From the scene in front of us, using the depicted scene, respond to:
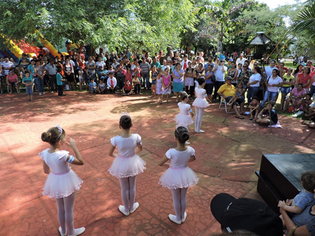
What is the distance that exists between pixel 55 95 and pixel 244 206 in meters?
12.4

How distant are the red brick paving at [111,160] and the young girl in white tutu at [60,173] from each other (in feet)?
1.68

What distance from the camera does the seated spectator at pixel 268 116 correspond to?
7594mm

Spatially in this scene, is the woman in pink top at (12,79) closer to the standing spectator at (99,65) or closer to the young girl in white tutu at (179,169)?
the standing spectator at (99,65)

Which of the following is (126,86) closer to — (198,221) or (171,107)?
(171,107)

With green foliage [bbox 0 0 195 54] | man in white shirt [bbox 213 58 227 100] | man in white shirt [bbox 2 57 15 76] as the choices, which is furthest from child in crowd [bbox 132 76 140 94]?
man in white shirt [bbox 2 57 15 76]

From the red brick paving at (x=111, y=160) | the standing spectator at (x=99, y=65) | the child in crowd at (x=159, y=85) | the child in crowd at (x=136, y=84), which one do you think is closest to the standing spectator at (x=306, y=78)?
the red brick paving at (x=111, y=160)

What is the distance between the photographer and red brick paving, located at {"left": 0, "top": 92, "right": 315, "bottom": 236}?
3.48 meters

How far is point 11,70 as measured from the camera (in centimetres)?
1186

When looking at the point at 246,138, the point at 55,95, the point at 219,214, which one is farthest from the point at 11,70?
the point at 219,214

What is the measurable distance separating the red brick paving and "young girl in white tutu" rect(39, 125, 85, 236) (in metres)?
0.51

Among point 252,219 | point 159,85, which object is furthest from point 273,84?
point 252,219

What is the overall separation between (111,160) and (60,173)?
237 cm

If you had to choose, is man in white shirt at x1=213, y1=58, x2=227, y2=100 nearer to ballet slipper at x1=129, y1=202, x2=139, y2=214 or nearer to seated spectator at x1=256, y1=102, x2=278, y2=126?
seated spectator at x1=256, y1=102, x2=278, y2=126

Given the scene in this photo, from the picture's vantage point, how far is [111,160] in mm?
5348
